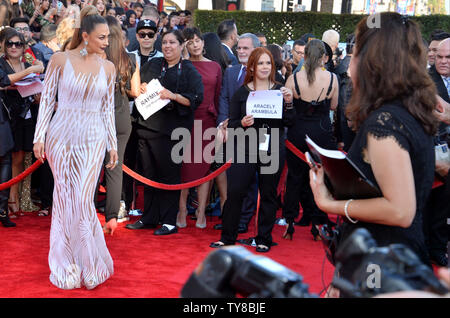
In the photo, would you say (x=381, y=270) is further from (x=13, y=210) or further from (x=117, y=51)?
(x=13, y=210)

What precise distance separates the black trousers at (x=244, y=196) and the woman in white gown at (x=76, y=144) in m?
1.65

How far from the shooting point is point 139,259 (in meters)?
5.60

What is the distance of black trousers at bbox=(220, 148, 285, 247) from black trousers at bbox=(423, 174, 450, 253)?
1.55 meters

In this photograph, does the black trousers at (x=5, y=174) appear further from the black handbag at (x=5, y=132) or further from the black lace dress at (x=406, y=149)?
the black lace dress at (x=406, y=149)

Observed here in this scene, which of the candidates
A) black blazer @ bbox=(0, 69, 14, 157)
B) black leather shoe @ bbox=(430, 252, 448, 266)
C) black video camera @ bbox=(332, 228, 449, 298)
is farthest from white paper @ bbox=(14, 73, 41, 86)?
black video camera @ bbox=(332, 228, 449, 298)

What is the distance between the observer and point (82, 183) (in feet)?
15.6

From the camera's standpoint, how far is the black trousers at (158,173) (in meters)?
6.77

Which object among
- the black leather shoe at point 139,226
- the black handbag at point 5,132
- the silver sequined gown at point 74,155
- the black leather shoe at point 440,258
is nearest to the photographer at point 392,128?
the silver sequined gown at point 74,155

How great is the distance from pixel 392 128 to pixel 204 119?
503 centimetres

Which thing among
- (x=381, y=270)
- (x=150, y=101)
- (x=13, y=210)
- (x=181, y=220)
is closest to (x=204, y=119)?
(x=150, y=101)
